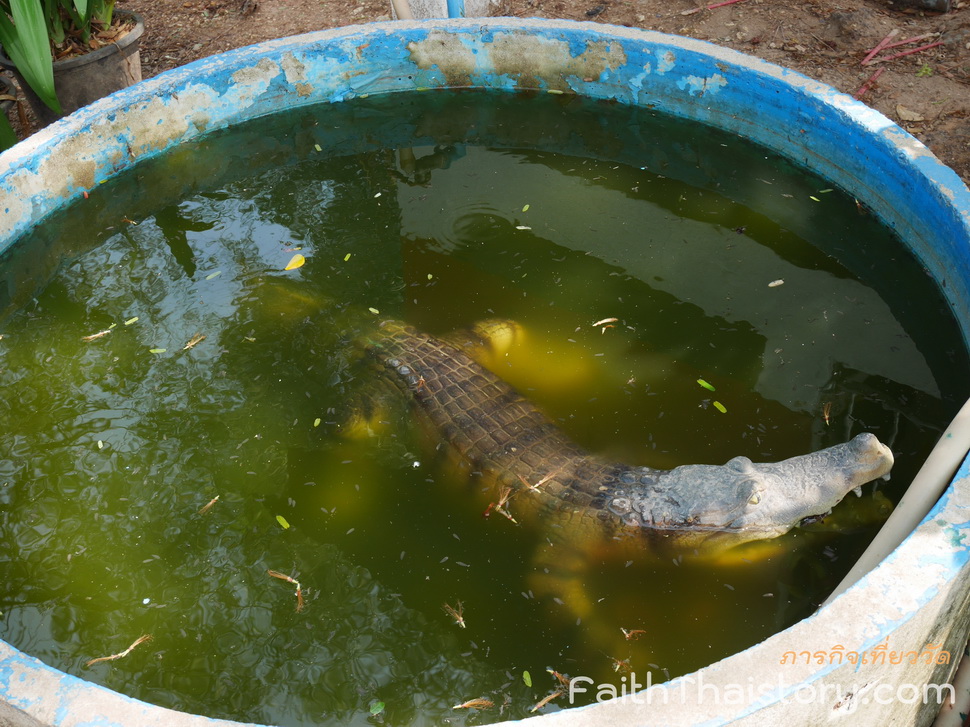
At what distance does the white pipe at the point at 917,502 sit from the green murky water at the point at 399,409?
16.1 inches

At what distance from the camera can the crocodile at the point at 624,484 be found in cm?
275

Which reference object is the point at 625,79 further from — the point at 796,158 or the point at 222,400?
the point at 222,400

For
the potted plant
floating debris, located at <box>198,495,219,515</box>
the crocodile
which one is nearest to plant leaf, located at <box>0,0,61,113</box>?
the potted plant

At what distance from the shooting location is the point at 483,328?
3631 mm

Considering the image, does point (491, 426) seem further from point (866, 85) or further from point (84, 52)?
point (84, 52)

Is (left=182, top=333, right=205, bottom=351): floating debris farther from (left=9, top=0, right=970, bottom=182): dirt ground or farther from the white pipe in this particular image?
(left=9, top=0, right=970, bottom=182): dirt ground

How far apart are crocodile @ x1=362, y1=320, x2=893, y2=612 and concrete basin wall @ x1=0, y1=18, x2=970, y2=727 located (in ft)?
2.05

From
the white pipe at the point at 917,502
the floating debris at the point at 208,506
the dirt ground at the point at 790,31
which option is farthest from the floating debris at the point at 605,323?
the dirt ground at the point at 790,31

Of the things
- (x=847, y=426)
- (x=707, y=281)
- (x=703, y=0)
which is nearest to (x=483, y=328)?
(x=707, y=281)

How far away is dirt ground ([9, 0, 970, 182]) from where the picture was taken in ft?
15.1

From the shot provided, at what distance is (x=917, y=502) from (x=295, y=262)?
9.43 ft

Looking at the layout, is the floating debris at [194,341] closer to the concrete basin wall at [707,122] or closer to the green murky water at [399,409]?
the green murky water at [399,409]

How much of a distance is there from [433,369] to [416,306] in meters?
0.47

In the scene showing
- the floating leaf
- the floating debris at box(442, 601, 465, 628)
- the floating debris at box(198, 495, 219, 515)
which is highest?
the floating leaf
